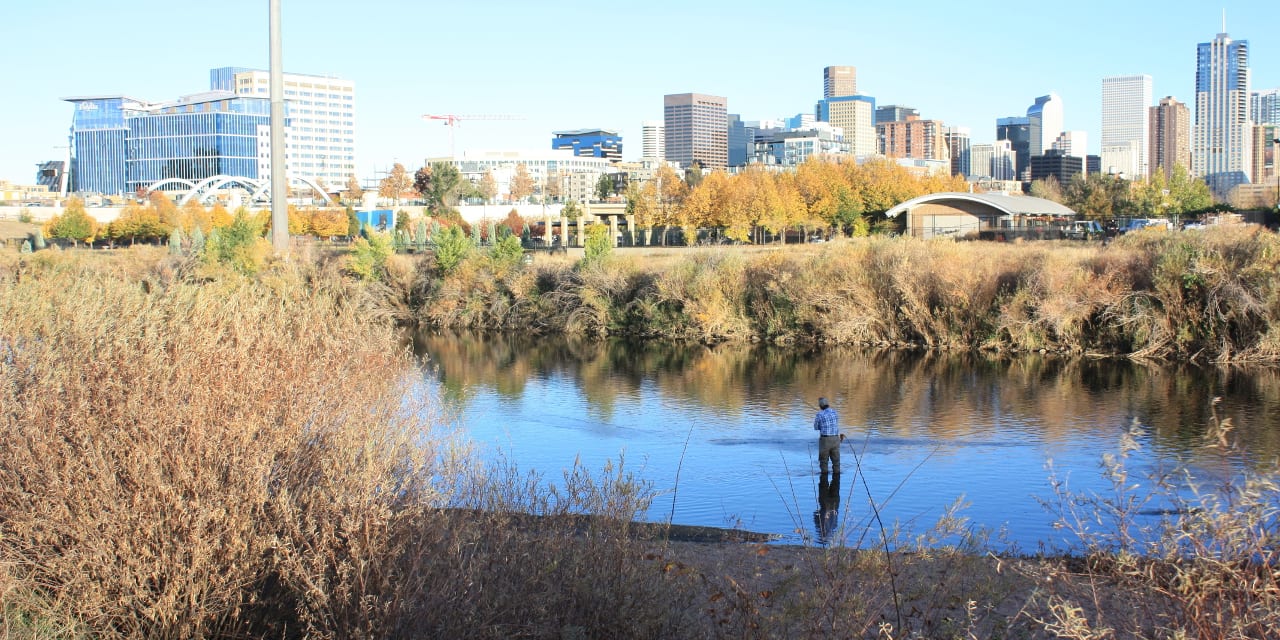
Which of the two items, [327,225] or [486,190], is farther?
[486,190]

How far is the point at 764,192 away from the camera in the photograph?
247ft

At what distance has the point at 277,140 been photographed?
28516mm

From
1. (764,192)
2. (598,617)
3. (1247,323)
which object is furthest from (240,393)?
(764,192)

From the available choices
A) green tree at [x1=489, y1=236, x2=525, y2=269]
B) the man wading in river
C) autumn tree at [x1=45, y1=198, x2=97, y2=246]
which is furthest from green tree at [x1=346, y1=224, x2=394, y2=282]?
autumn tree at [x1=45, y1=198, x2=97, y2=246]

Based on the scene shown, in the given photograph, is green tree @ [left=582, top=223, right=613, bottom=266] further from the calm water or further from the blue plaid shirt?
the blue plaid shirt

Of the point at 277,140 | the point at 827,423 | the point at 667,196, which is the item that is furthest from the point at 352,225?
the point at 827,423

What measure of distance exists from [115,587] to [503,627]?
288 cm

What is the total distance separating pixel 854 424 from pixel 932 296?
17.8 m

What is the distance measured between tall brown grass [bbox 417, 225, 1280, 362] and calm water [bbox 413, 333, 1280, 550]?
2.42 meters

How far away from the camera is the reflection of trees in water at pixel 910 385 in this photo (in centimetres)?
2538

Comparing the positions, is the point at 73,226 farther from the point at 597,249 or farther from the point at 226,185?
the point at 226,185

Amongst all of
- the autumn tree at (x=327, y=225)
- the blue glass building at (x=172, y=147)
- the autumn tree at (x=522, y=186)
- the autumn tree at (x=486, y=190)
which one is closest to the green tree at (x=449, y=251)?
the autumn tree at (x=327, y=225)

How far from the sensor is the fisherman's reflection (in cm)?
1619

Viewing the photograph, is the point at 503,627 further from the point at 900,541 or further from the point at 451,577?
the point at 900,541
